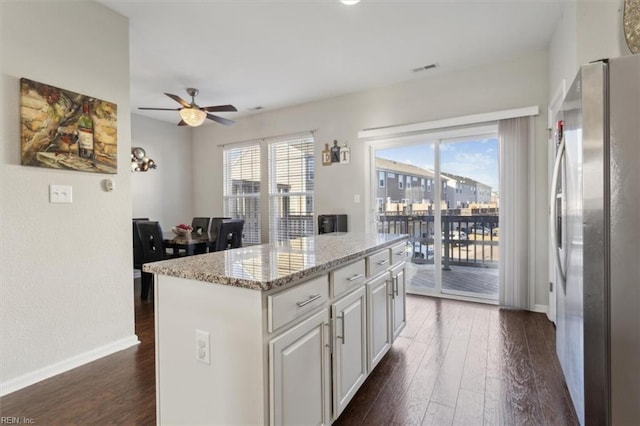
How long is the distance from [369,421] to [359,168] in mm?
3325

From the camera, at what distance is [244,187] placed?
5.85m

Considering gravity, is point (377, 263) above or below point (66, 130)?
below

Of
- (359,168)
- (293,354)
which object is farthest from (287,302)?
(359,168)

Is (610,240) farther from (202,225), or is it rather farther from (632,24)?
(202,225)

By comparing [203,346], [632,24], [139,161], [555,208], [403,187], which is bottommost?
[203,346]

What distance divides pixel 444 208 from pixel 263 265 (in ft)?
10.5

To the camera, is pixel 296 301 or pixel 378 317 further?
pixel 378 317

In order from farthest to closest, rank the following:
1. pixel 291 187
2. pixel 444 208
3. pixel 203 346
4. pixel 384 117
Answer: pixel 291 187, pixel 384 117, pixel 444 208, pixel 203 346

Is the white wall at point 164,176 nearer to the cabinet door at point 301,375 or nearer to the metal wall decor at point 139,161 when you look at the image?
the metal wall decor at point 139,161

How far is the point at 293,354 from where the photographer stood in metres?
1.27

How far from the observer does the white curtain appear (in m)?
3.40

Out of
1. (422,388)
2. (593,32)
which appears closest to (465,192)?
(593,32)

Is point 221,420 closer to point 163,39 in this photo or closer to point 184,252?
point 184,252

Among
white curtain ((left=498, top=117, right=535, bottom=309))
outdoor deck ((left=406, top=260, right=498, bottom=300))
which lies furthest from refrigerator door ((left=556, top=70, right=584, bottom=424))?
outdoor deck ((left=406, top=260, right=498, bottom=300))
